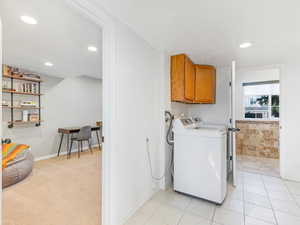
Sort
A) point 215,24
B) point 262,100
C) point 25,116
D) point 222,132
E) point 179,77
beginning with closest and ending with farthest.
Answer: point 215,24 < point 222,132 < point 179,77 < point 25,116 < point 262,100

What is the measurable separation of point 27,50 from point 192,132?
295cm

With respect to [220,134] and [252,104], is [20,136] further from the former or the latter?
[252,104]

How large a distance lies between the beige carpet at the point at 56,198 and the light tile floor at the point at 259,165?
2945 mm

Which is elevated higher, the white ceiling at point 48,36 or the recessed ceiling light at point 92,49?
the recessed ceiling light at point 92,49

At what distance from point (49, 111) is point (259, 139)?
5.67 m

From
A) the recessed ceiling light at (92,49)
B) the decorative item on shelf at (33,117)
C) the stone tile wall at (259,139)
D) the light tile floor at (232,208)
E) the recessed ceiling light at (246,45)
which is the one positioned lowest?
the light tile floor at (232,208)

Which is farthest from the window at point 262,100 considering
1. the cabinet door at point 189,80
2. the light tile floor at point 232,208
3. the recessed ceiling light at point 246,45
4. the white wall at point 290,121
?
the recessed ceiling light at point 246,45

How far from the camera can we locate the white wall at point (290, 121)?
2682 millimetres

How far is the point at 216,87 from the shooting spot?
10.9ft

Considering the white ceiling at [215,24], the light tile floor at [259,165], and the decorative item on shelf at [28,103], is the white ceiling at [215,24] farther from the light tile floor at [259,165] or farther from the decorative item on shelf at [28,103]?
the decorative item on shelf at [28,103]

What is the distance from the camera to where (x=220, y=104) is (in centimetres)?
329

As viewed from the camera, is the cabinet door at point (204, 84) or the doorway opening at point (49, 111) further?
the cabinet door at point (204, 84)

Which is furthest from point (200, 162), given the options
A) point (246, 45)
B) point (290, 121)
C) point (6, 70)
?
point (6, 70)

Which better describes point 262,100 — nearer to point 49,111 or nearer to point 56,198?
point 56,198
